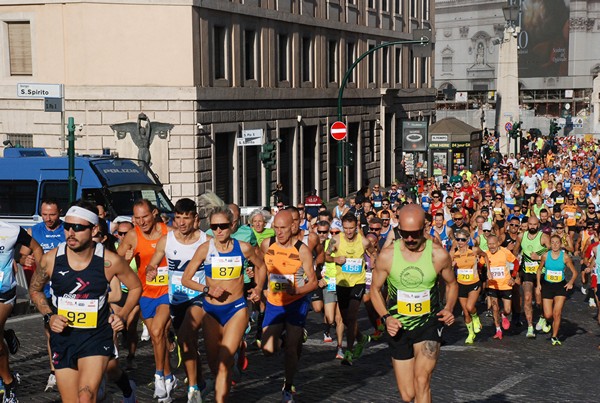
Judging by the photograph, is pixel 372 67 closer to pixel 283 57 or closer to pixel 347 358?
pixel 283 57

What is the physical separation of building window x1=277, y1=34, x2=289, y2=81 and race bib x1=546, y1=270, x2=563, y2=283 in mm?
20809

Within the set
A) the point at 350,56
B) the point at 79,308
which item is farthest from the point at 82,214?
the point at 350,56

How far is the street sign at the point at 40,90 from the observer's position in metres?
17.3

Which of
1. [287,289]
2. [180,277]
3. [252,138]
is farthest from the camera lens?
[252,138]

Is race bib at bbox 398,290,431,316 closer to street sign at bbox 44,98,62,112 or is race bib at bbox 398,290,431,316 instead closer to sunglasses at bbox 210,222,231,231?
sunglasses at bbox 210,222,231,231

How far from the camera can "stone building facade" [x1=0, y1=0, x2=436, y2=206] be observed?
1071 inches

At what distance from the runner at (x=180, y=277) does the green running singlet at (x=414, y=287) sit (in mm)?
2025

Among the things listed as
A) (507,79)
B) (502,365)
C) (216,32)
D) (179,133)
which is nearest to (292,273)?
(502,365)

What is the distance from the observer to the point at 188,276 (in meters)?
→ 8.93

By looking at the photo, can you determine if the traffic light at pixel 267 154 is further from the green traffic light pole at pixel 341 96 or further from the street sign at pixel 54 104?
the street sign at pixel 54 104

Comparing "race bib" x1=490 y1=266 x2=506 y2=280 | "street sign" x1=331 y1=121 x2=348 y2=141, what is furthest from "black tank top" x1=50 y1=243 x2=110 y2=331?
"street sign" x1=331 y1=121 x2=348 y2=141

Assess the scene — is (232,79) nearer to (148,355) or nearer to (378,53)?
(378,53)

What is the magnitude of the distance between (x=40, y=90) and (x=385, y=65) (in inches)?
1201

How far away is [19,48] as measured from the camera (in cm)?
2825
